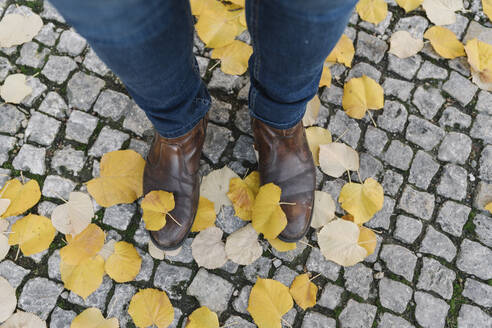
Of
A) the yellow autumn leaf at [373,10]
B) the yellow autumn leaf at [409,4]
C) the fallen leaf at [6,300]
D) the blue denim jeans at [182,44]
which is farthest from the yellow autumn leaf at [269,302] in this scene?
the yellow autumn leaf at [409,4]

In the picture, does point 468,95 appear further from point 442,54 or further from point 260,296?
point 260,296

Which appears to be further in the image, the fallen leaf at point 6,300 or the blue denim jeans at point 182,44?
the fallen leaf at point 6,300

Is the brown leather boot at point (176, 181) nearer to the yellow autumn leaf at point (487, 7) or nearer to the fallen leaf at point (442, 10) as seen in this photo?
the fallen leaf at point (442, 10)

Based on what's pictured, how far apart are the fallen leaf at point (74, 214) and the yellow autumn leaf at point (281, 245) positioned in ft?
2.79

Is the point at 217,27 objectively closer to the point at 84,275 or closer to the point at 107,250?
the point at 107,250

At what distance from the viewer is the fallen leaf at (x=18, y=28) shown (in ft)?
6.40

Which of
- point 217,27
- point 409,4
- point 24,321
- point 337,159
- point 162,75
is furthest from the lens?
point 409,4

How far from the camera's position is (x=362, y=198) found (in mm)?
1742

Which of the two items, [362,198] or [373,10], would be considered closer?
[362,198]

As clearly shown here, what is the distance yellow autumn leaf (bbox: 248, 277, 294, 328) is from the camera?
1.57m

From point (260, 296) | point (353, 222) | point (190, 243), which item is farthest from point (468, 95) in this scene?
point (190, 243)

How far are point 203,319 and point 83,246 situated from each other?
623 mm

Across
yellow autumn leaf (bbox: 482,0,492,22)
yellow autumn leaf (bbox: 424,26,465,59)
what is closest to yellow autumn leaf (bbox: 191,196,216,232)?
yellow autumn leaf (bbox: 424,26,465,59)

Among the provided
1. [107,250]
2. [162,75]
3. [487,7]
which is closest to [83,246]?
[107,250]
